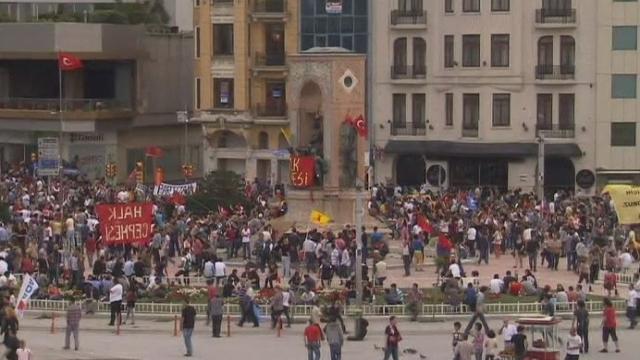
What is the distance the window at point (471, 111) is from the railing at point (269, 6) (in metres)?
9.78

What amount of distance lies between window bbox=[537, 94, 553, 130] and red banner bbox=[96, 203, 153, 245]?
32782 millimetres

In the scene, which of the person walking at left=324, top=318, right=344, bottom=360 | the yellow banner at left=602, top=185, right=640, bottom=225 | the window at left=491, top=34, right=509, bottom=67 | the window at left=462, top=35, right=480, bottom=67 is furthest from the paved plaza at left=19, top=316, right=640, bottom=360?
the window at left=462, top=35, right=480, bottom=67

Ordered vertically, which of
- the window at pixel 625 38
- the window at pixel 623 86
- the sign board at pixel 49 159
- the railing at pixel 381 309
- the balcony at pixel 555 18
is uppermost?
the balcony at pixel 555 18

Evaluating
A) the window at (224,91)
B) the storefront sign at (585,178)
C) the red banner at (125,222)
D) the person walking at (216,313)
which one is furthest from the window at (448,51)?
the person walking at (216,313)

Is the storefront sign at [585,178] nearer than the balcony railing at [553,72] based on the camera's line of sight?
Yes

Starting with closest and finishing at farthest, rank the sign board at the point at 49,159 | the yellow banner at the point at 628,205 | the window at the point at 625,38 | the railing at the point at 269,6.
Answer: the yellow banner at the point at 628,205
the sign board at the point at 49,159
the window at the point at 625,38
the railing at the point at 269,6

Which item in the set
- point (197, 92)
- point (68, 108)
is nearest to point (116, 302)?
point (197, 92)

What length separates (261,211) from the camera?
223 ft

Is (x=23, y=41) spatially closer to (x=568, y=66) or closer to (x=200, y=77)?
(x=200, y=77)

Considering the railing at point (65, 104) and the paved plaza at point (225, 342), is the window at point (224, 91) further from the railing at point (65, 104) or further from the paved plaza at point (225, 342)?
the paved plaza at point (225, 342)

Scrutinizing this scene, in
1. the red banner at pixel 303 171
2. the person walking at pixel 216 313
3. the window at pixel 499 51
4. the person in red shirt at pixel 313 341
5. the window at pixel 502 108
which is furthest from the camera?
the window at pixel 502 108

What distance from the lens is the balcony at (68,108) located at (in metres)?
90.9

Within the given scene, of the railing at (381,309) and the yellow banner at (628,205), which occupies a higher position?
the yellow banner at (628,205)

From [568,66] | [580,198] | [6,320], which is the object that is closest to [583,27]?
[568,66]
